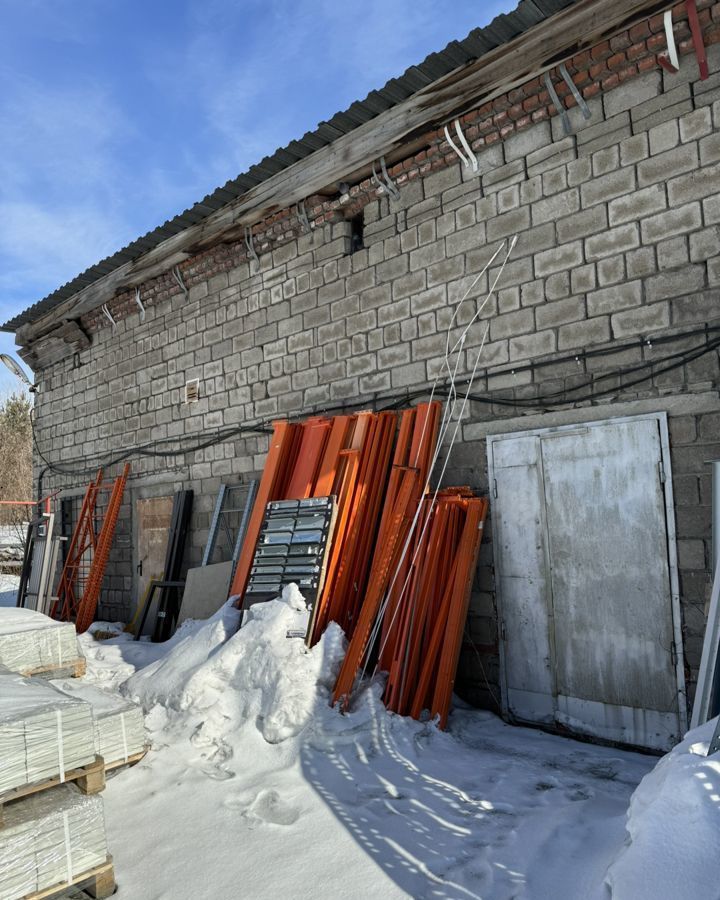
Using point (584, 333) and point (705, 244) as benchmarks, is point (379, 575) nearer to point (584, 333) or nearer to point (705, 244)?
point (584, 333)

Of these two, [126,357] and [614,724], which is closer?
[614,724]

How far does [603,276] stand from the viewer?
4.63m

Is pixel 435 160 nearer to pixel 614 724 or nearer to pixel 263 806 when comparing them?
pixel 614 724

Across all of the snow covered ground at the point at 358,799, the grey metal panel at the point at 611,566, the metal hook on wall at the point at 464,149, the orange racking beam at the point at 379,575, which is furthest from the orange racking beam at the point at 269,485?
the metal hook on wall at the point at 464,149

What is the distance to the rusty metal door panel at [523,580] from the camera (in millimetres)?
4797

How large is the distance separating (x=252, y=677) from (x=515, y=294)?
11.2 ft

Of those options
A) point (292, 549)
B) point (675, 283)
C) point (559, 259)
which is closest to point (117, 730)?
point (292, 549)

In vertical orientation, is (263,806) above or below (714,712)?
below

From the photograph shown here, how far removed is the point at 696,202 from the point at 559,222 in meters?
0.94

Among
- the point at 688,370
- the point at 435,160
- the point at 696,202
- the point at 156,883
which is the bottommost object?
the point at 156,883

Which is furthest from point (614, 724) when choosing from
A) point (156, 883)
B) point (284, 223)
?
point (284, 223)

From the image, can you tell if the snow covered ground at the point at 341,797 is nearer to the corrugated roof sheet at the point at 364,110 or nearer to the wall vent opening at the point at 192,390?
the wall vent opening at the point at 192,390

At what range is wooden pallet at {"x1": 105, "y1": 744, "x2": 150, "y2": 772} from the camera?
12.9 feet

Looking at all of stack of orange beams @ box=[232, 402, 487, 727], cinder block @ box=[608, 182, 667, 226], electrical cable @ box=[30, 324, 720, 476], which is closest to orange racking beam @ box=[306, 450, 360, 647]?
stack of orange beams @ box=[232, 402, 487, 727]
